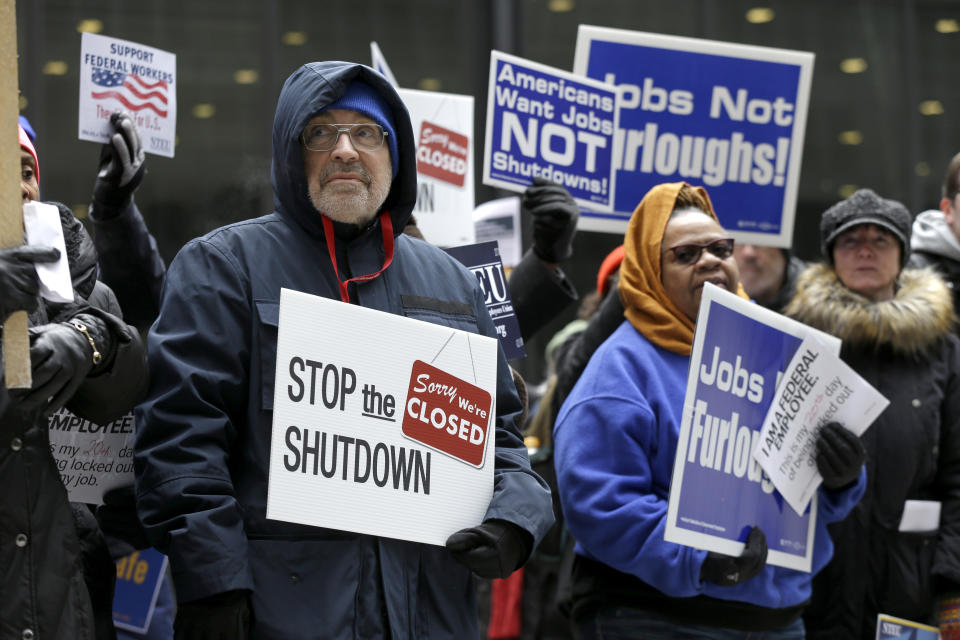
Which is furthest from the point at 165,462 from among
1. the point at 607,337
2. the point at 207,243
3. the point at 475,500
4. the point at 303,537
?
the point at 607,337

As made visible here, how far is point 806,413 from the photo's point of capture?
13.3ft

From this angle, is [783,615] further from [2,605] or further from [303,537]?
[2,605]

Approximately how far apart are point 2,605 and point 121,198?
159 centimetres

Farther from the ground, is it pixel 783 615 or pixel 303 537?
pixel 303 537

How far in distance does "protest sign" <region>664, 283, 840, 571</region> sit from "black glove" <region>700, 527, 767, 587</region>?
0.03 m

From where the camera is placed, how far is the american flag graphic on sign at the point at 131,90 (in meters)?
4.22

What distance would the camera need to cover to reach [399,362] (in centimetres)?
309

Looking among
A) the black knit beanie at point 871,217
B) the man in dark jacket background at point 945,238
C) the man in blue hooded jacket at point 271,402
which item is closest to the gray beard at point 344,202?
the man in blue hooded jacket at point 271,402

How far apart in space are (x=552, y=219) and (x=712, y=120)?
3.58 feet

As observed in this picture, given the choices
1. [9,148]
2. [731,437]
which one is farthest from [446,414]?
[9,148]

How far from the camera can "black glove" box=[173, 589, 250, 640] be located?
2.79 m

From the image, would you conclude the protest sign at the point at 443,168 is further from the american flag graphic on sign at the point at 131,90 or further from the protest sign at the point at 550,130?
the american flag graphic on sign at the point at 131,90

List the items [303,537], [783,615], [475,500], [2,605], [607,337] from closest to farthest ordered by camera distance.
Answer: [2,605], [303,537], [475,500], [783,615], [607,337]

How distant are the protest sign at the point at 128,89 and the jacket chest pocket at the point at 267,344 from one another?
4.35 feet
